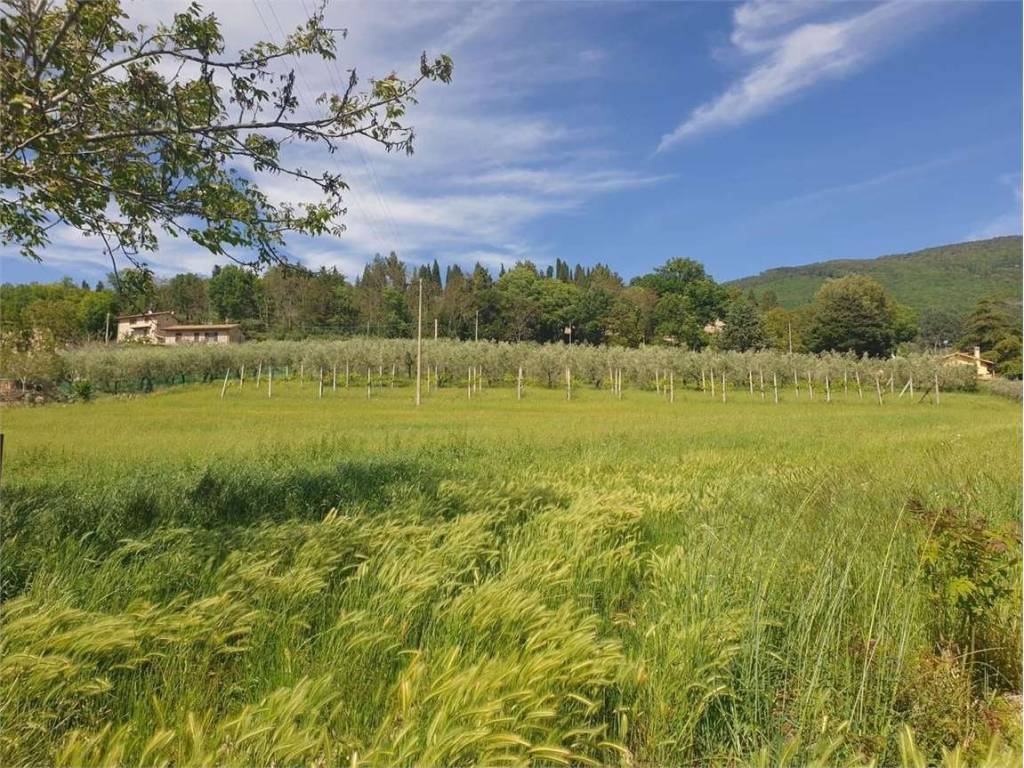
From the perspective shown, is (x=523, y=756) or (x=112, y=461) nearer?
(x=523, y=756)

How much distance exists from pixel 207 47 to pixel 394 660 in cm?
506

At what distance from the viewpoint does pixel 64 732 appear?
8.77 ft

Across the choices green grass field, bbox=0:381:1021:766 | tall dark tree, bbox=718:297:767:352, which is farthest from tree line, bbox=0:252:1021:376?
green grass field, bbox=0:381:1021:766

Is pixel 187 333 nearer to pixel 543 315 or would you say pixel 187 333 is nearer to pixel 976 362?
pixel 543 315

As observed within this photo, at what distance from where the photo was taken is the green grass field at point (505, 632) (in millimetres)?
2625

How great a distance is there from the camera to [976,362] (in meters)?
70.9

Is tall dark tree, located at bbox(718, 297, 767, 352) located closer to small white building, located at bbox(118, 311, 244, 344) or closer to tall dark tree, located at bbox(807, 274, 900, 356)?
tall dark tree, located at bbox(807, 274, 900, 356)

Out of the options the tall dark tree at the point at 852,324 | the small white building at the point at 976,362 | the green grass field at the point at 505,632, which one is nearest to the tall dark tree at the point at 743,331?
the tall dark tree at the point at 852,324

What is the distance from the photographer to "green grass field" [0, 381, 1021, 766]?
103 inches

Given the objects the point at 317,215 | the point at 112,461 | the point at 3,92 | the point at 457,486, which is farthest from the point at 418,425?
the point at 3,92

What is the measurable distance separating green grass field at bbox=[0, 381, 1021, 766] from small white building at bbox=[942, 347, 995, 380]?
7901 centimetres

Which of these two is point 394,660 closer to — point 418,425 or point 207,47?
point 207,47

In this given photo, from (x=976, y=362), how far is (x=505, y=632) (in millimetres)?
89232

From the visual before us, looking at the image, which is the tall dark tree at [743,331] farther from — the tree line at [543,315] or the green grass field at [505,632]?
the green grass field at [505,632]
